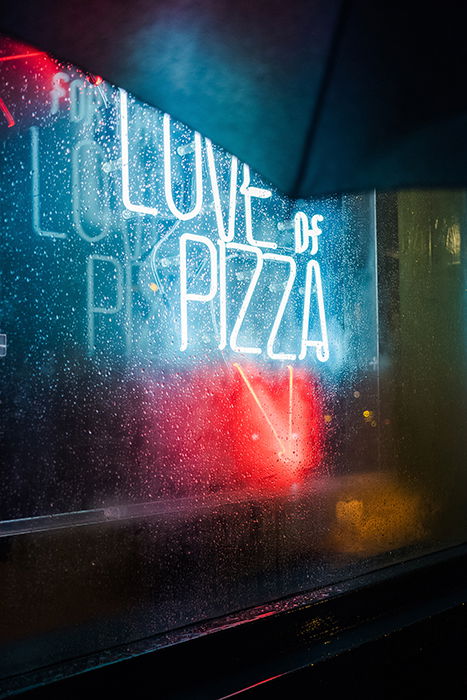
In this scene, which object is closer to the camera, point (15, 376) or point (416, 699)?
point (15, 376)

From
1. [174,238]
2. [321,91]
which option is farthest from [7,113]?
[321,91]

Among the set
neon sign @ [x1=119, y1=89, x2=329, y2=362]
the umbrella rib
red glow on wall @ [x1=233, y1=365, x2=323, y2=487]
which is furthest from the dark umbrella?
red glow on wall @ [x1=233, y1=365, x2=323, y2=487]

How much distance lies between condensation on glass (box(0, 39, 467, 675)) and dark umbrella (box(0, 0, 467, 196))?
0.94 ft

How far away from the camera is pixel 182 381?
2.62 metres

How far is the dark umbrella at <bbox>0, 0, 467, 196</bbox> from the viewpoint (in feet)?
6.27

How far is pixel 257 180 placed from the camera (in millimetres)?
2924

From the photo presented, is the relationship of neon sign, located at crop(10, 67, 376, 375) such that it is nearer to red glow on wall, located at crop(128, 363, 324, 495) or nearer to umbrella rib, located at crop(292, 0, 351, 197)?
red glow on wall, located at crop(128, 363, 324, 495)

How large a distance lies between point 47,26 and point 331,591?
225 centimetres

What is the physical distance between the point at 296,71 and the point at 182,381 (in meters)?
1.24

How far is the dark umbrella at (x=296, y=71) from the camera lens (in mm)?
1911

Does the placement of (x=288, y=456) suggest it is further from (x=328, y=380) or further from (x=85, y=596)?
(x=85, y=596)

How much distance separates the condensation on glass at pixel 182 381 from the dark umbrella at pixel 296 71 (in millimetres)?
288

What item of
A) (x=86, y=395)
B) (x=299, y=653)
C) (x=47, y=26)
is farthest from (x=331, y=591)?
(x=47, y=26)

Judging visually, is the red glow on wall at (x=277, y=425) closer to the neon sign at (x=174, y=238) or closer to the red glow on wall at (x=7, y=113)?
the neon sign at (x=174, y=238)
